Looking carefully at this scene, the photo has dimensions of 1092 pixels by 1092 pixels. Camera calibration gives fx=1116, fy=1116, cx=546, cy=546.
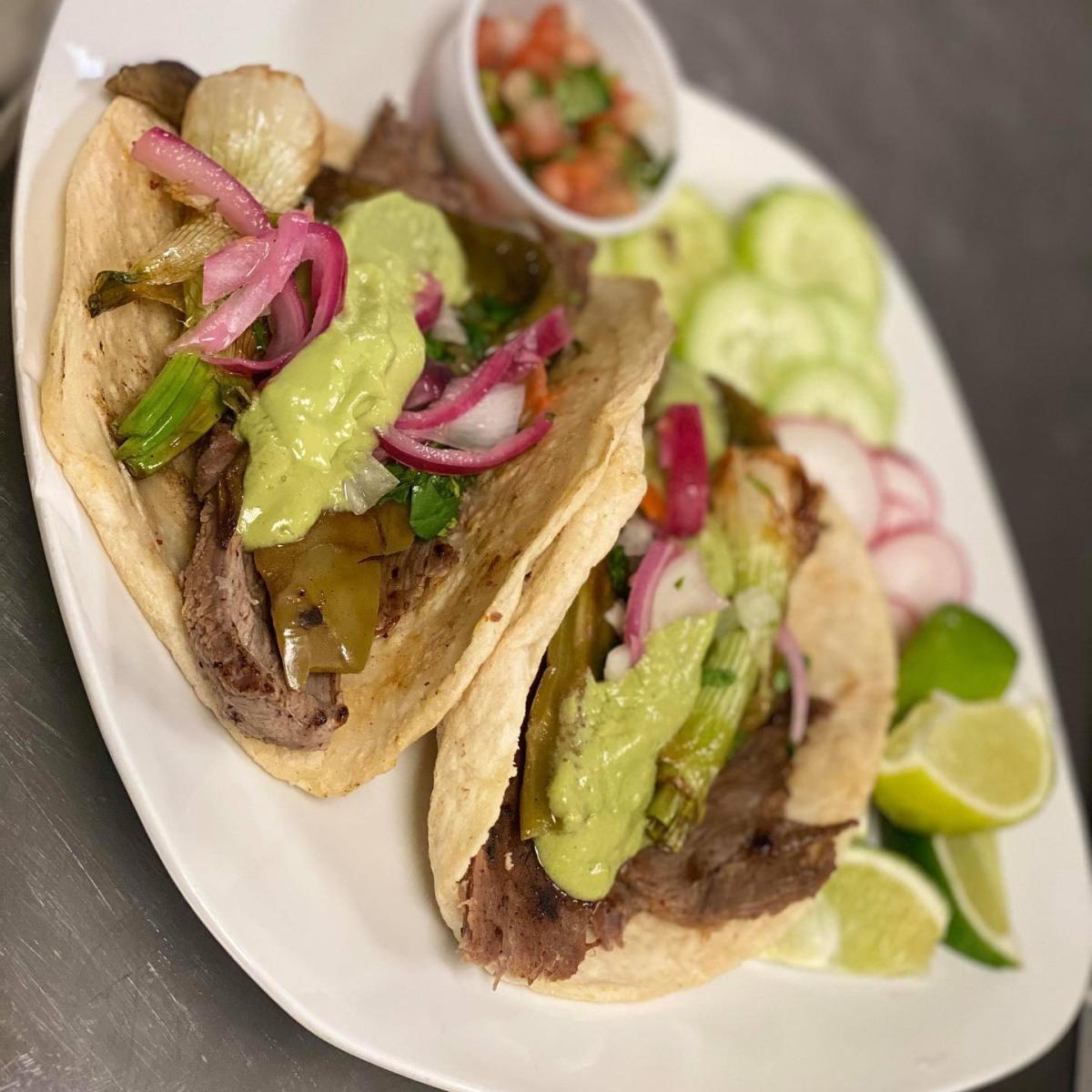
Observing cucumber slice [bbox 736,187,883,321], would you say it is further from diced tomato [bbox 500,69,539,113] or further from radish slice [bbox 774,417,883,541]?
diced tomato [bbox 500,69,539,113]

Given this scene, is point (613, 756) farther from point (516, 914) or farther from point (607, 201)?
point (607, 201)

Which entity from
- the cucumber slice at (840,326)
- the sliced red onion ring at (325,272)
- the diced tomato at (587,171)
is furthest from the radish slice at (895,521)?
the sliced red onion ring at (325,272)

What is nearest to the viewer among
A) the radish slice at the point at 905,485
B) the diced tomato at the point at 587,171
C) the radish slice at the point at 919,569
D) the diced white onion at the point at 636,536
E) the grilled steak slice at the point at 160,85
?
the grilled steak slice at the point at 160,85

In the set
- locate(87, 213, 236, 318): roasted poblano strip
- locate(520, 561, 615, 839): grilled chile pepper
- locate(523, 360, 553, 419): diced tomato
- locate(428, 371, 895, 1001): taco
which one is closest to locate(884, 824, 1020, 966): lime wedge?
locate(428, 371, 895, 1001): taco

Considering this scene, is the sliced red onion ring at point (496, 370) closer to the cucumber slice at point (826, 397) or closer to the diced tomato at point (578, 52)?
Result: the diced tomato at point (578, 52)

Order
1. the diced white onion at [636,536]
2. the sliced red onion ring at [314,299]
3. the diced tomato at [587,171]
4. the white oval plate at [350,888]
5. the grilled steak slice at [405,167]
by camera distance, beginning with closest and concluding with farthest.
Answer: the white oval plate at [350,888]
the sliced red onion ring at [314,299]
the diced white onion at [636,536]
the grilled steak slice at [405,167]
the diced tomato at [587,171]

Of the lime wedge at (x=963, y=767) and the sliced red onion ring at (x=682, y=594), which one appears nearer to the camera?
the sliced red onion ring at (x=682, y=594)
